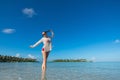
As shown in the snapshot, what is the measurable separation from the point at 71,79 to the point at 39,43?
32.9 feet

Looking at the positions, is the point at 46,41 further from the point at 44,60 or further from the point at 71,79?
the point at 71,79

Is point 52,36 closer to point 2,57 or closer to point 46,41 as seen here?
point 46,41

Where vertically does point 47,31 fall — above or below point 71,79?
above

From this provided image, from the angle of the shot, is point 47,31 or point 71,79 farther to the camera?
point 71,79

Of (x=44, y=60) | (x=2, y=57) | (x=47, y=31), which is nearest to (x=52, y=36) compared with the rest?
(x=47, y=31)

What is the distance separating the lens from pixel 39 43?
11336 millimetres

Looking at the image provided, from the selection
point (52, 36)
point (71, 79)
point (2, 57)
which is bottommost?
point (71, 79)

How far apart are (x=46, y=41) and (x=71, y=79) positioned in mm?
10063

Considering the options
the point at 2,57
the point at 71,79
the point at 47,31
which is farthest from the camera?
the point at 2,57

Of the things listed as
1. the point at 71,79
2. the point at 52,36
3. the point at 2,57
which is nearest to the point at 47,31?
the point at 52,36

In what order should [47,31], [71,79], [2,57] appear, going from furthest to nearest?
[2,57], [71,79], [47,31]

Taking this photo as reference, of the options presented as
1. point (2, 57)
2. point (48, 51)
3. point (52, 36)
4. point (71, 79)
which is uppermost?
point (2, 57)

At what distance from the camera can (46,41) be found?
1126 cm

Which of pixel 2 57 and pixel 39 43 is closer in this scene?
pixel 39 43
